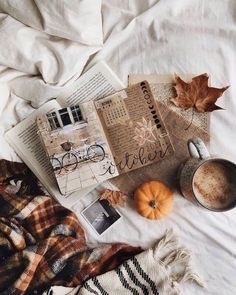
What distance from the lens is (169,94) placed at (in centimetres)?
92

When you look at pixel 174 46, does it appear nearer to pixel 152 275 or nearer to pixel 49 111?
pixel 49 111

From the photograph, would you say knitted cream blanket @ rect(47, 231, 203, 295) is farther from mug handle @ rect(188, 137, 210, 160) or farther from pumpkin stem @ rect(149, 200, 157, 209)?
mug handle @ rect(188, 137, 210, 160)

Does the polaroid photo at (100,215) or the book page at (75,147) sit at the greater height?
the book page at (75,147)

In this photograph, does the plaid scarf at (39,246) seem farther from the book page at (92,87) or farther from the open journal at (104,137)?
the book page at (92,87)

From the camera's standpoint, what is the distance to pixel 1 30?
0.87 meters

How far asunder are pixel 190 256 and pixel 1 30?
63cm

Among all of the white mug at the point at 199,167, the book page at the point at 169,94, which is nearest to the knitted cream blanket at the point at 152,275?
the white mug at the point at 199,167

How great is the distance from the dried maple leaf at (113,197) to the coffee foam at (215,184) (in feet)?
0.55

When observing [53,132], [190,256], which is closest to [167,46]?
[53,132]

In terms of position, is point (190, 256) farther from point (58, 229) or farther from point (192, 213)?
point (58, 229)

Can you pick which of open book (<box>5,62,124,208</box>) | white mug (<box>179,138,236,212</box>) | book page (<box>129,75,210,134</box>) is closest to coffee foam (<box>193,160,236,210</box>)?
white mug (<box>179,138,236,212</box>)

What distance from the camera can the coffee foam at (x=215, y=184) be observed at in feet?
2.71

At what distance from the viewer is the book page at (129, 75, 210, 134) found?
0.91 m

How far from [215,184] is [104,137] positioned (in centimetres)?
25
